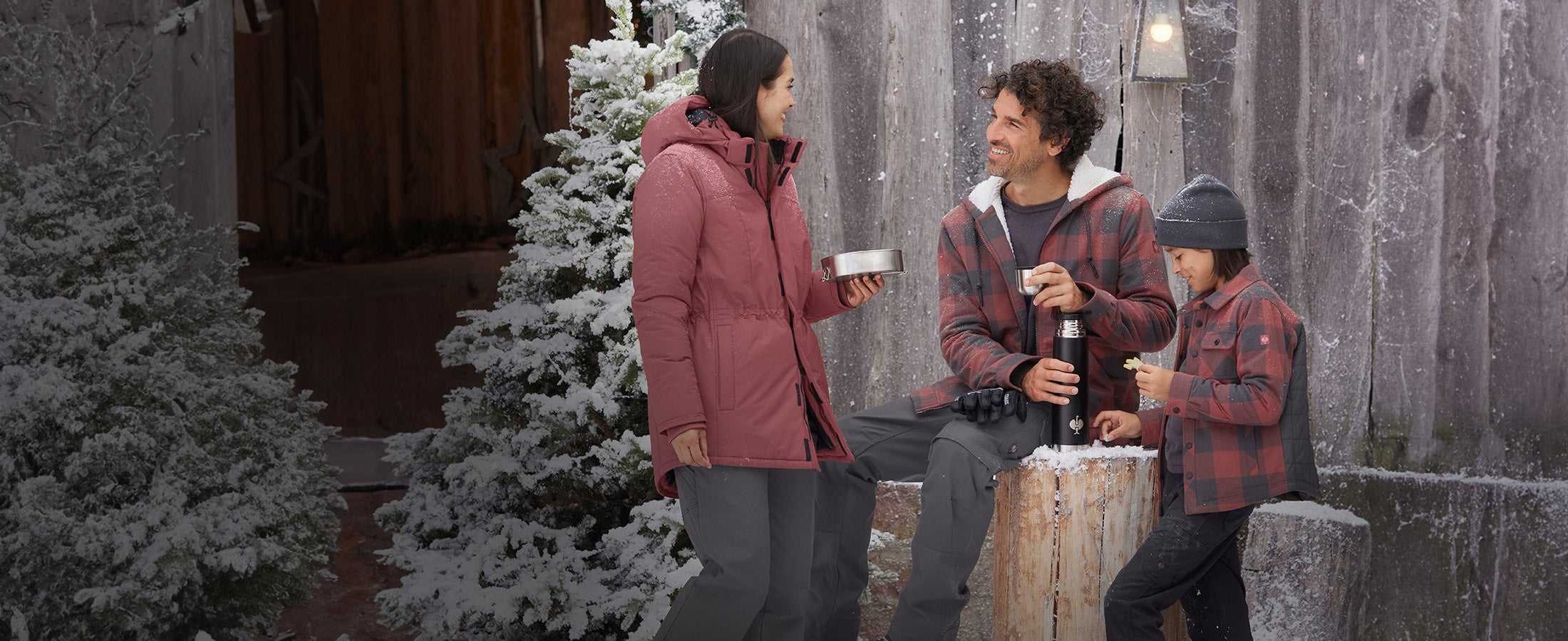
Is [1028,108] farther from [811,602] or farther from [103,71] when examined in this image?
[103,71]

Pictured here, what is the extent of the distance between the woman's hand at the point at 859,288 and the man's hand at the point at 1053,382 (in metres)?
0.53

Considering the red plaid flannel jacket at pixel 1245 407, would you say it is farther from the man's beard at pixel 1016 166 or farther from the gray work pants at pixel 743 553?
the gray work pants at pixel 743 553

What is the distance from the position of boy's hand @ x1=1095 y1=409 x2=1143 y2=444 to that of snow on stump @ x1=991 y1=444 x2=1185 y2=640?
48 millimetres

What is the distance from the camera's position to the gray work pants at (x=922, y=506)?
3.28 metres

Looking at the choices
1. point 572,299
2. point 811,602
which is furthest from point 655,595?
point 572,299

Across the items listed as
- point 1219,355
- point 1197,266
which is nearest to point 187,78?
point 1197,266

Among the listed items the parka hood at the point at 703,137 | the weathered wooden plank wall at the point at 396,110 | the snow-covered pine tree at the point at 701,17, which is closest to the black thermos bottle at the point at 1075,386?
the parka hood at the point at 703,137

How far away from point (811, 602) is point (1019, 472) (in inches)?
26.0

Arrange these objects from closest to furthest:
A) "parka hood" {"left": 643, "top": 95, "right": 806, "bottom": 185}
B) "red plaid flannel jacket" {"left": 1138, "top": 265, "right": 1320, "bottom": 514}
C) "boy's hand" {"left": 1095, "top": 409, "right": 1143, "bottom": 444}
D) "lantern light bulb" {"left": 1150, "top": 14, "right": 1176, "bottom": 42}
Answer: "parka hood" {"left": 643, "top": 95, "right": 806, "bottom": 185} < "red plaid flannel jacket" {"left": 1138, "top": 265, "right": 1320, "bottom": 514} < "boy's hand" {"left": 1095, "top": 409, "right": 1143, "bottom": 444} < "lantern light bulb" {"left": 1150, "top": 14, "right": 1176, "bottom": 42}

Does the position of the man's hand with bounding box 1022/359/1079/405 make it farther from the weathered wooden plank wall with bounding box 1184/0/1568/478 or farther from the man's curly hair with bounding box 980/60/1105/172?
the weathered wooden plank wall with bounding box 1184/0/1568/478

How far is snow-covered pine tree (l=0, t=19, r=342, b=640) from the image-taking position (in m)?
3.87

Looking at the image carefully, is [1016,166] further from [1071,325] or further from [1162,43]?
[1162,43]

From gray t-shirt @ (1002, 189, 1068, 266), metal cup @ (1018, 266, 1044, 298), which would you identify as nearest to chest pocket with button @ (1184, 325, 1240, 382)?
metal cup @ (1018, 266, 1044, 298)

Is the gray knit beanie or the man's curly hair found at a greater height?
the man's curly hair
